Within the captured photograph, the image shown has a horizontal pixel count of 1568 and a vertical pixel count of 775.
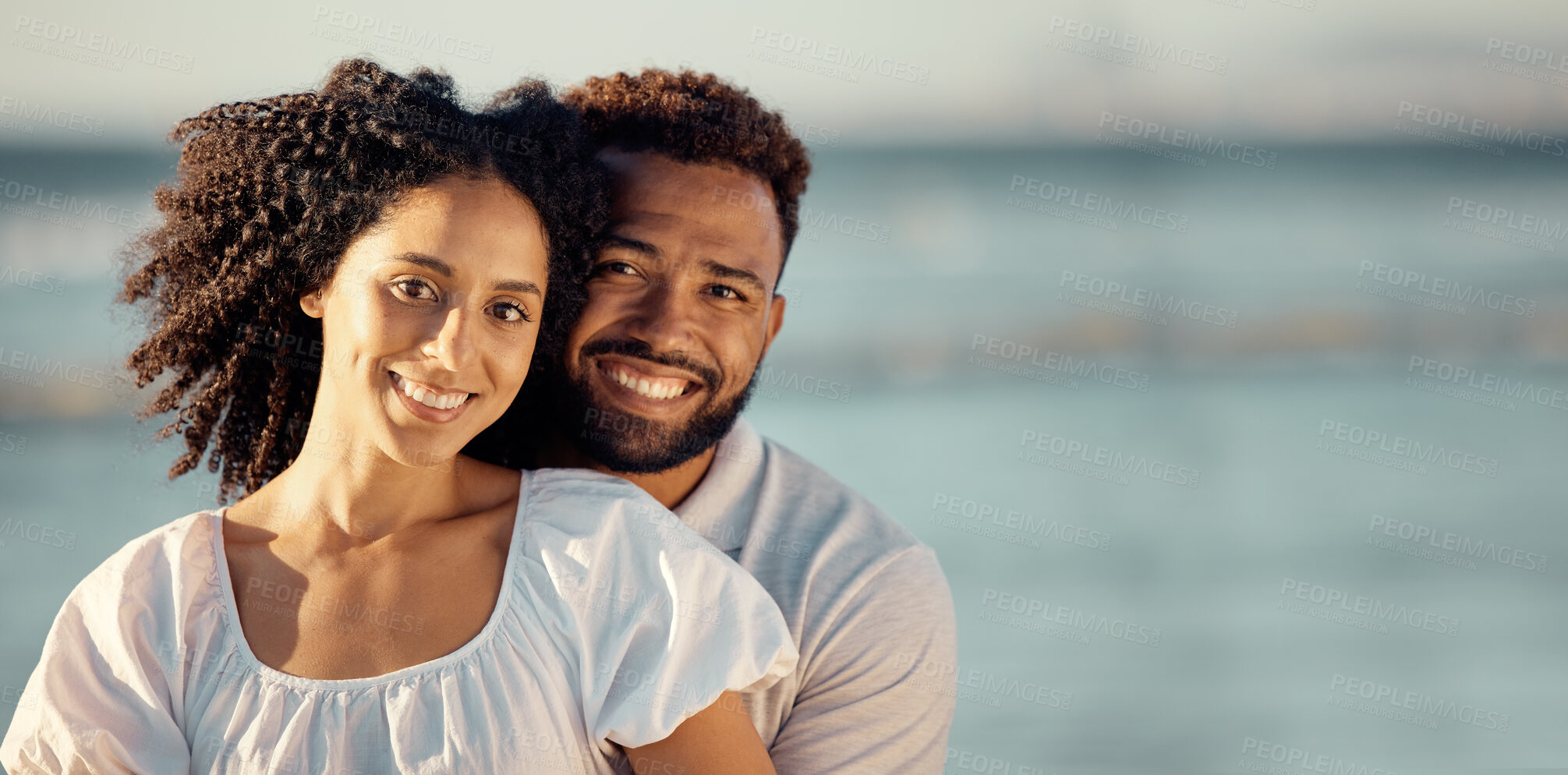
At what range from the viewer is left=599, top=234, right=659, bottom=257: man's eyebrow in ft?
9.68

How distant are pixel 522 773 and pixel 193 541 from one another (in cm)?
72

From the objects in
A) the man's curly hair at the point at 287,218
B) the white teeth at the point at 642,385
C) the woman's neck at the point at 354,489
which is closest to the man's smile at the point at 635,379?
the white teeth at the point at 642,385

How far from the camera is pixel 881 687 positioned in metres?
2.96

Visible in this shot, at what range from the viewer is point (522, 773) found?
2223 mm

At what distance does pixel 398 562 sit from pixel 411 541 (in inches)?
2.0

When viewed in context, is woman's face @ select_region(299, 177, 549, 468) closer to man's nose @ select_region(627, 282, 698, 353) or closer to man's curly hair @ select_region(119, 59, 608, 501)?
man's curly hair @ select_region(119, 59, 608, 501)

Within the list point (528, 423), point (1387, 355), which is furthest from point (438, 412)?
point (1387, 355)

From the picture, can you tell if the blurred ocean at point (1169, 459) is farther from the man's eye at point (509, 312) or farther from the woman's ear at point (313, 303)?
the man's eye at point (509, 312)

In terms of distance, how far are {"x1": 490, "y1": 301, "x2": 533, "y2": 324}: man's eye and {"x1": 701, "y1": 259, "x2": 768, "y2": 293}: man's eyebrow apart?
27.5 inches

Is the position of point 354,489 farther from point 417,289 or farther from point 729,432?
point 729,432

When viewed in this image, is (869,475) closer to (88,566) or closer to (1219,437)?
(1219,437)

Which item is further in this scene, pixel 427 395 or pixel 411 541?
pixel 411 541

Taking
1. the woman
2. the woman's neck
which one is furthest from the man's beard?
the woman's neck

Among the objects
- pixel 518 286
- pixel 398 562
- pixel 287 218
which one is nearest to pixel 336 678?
pixel 398 562
